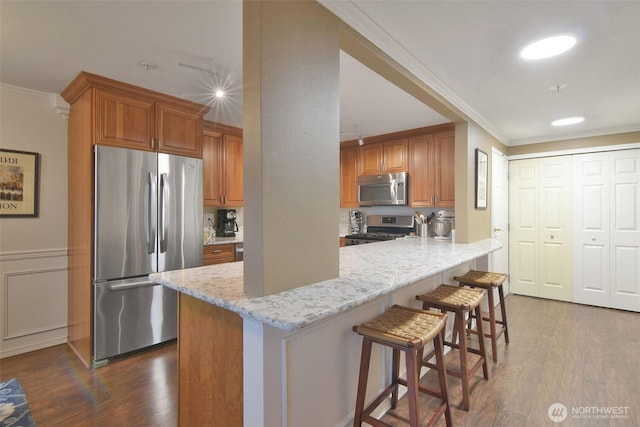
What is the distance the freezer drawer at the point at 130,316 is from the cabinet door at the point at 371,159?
3140mm

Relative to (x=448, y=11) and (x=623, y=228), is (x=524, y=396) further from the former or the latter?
(x=623, y=228)

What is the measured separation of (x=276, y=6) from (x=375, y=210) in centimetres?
408

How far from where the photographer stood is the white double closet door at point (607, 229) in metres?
3.79

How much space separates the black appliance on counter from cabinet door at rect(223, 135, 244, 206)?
5.71ft

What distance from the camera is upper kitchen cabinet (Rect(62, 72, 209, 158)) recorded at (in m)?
2.49

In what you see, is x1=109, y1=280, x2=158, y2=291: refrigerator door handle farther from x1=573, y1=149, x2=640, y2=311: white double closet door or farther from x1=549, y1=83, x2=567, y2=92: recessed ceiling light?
x1=573, y1=149, x2=640, y2=311: white double closet door

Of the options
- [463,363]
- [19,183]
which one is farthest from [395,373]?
[19,183]

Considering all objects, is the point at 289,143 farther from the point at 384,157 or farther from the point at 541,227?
the point at 541,227

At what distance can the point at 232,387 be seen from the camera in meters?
1.29

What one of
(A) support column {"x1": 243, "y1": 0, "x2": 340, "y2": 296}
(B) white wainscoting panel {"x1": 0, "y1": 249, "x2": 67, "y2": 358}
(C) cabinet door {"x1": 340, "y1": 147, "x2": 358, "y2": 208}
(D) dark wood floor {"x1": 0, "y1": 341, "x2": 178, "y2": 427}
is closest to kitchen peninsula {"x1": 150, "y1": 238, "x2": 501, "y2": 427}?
(A) support column {"x1": 243, "y1": 0, "x2": 340, "y2": 296}

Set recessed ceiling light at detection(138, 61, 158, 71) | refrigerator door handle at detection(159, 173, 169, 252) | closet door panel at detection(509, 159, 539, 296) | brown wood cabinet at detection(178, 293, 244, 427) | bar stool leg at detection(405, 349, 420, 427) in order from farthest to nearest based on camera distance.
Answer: closet door panel at detection(509, 159, 539, 296) → refrigerator door handle at detection(159, 173, 169, 252) → recessed ceiling light at detection(138, 61, 158, 71) → bar stool leg at detection(405, 349, 420, 427) → brown wood cabinet at detection(178, 293, 244, 427)

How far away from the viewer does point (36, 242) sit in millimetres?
2867

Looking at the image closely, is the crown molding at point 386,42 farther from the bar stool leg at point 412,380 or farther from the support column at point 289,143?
the bar stool leg at point 412,380

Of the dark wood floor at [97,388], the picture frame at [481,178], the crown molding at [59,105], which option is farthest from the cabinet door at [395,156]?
the crown molding at [59,105]
